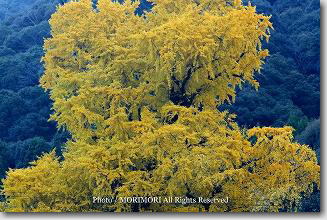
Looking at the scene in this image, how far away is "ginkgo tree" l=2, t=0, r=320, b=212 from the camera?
8.86 meters

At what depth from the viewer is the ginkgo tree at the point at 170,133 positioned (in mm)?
8859

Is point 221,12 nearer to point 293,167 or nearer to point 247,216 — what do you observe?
point 293,167

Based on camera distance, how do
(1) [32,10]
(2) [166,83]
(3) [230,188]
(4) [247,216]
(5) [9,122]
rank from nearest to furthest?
(4) [247,216]
(3) [230,188]
(2) [166,83]
(5) [9,122]
(1) [32,10]

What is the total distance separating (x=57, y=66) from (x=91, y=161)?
322 cm

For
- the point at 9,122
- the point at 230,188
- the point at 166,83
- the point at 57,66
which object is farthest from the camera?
the point at 9,122

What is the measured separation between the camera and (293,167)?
963 cm

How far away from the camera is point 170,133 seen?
8.73m

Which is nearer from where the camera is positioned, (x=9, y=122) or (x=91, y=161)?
(x=91, y=161)

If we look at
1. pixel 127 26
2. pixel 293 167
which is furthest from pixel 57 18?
pixel 293 167

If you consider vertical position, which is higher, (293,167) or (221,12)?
(221,12)

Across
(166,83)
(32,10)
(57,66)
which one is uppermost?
(32,10)

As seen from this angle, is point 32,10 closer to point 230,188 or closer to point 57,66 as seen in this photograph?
point 57,66

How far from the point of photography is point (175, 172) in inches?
347

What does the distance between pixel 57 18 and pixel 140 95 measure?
131 inches
